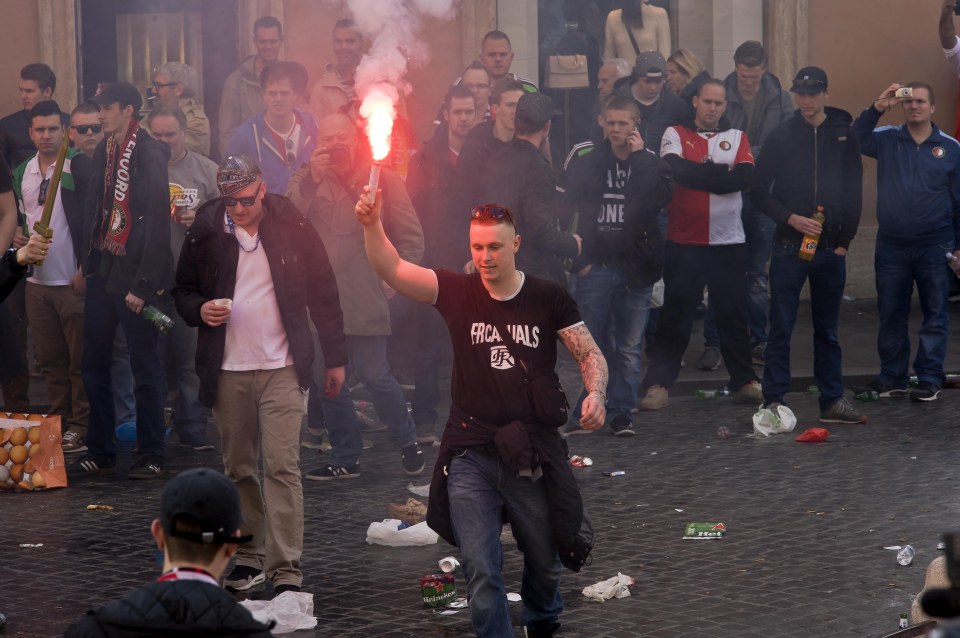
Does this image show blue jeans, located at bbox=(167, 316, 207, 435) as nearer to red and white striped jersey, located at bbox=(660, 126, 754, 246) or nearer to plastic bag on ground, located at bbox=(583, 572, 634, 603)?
red and white striped jersey, located at bbox=(660, 126, 754, 246)

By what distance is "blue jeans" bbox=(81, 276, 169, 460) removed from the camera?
9.17 meters

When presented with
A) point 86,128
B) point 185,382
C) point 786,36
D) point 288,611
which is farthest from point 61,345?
point 786,36

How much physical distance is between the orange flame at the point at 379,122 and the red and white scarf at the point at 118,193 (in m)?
3.12

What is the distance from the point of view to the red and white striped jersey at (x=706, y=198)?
11.1 m

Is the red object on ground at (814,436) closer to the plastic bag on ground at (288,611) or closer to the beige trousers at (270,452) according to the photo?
the beige trousers at (270,452)

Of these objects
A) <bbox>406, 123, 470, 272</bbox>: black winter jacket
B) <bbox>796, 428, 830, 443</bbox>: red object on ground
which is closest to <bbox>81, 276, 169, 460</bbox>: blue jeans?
<bbox>406, 123, 470, 272</bbox>: black winter jacket

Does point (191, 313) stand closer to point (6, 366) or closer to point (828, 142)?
point (6, 366)

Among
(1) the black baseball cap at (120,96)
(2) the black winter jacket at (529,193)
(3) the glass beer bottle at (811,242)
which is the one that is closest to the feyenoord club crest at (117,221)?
(1) the black baseball cap at (120,96)

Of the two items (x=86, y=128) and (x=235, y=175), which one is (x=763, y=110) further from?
(x=235, y=175)

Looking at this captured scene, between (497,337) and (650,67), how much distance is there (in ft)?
22.0

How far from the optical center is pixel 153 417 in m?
9.19

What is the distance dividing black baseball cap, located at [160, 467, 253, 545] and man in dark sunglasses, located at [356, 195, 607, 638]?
2.24 meters

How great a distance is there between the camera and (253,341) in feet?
22.7

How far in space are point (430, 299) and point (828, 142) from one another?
545 cm
